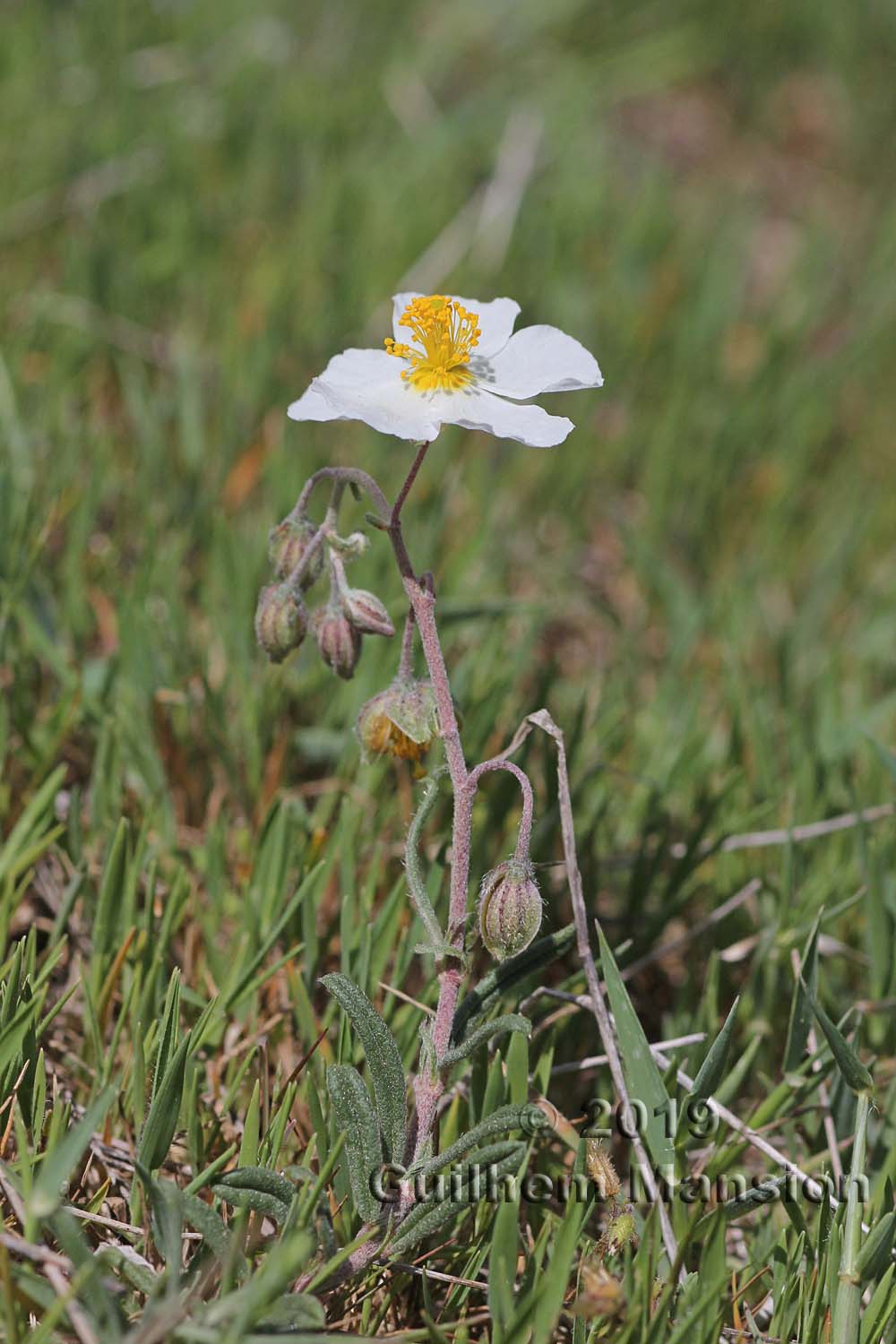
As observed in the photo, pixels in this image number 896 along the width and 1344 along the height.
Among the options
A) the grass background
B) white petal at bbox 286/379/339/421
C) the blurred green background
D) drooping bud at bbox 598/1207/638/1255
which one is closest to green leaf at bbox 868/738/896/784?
the blurred green background

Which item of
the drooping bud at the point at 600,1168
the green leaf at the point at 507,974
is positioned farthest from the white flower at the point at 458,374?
the drooping bud at the point at 600,1168

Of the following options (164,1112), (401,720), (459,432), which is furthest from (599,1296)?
(459,432)

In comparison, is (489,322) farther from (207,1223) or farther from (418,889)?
(207,1223)

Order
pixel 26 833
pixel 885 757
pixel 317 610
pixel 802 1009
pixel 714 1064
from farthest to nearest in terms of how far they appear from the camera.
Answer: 1. pixel 885 757
2. pixel 26 833
3. pixel 802 1009
4. pixel 317 610
5. pixel 714 1064

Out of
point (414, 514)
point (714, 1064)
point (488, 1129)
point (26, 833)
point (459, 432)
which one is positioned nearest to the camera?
point (488, 1129)

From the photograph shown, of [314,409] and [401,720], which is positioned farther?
[401,720]

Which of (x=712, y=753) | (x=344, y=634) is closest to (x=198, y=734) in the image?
(x=344, y=634)
